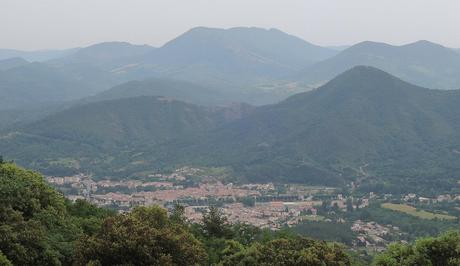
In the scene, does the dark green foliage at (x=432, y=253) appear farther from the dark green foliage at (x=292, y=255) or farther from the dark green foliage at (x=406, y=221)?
the dark green foliage at (x=406, y=221)

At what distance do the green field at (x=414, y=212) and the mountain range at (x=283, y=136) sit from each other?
1724cm

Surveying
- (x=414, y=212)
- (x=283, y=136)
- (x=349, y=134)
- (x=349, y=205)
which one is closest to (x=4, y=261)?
(x=414, y=212)

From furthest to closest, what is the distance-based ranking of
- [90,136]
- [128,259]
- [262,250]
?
[90,136], [262,250], [128,259]

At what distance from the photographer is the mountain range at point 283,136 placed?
317ft

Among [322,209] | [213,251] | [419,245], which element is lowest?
[322,209]

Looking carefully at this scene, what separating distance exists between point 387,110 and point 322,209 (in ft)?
170

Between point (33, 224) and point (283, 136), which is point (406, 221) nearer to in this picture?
point (33, 224)

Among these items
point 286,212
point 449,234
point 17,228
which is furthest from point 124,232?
point 286,212

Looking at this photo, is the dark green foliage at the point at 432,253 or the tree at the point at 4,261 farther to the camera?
the dark green foliage at the point at 432,253

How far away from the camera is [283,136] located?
116250 mm

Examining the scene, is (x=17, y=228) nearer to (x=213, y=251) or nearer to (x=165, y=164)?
(x=213, y=251)

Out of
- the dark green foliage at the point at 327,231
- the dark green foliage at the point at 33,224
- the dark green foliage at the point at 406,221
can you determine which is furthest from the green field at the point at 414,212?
the dark green foliage at the point at 33,224

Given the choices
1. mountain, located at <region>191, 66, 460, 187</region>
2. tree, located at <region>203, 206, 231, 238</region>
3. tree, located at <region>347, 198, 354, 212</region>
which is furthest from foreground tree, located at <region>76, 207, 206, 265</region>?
mountain, located at <region>191, 66, 460, 187</region>

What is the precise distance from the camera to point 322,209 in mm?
69188
